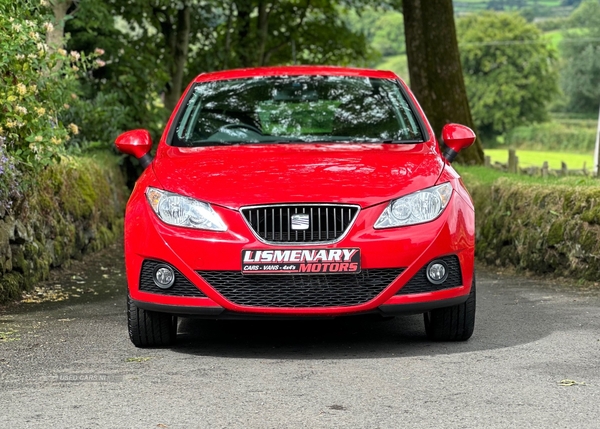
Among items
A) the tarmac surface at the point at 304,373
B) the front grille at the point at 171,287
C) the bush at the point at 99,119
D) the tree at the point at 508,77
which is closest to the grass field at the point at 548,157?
the tree at the point at 508,77

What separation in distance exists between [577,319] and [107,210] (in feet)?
25.6

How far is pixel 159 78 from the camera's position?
23.9m

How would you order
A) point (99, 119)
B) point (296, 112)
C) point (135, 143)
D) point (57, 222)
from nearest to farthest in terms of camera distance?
point (135, 143) < point (296, 112) < point (57, 222) < point (99, 119)

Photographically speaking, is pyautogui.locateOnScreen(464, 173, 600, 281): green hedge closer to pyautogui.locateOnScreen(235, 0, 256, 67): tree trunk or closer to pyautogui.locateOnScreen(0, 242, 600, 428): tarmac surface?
pyautogui.locateOnScreen(0, 242, 600, 428): tarmac surface

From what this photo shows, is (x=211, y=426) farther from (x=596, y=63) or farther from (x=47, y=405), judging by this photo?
(x=596, y=63)

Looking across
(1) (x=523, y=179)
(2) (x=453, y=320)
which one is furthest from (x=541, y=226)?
(2) (x=453, y=320)

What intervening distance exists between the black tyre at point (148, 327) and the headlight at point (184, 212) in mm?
589

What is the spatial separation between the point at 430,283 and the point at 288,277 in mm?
799

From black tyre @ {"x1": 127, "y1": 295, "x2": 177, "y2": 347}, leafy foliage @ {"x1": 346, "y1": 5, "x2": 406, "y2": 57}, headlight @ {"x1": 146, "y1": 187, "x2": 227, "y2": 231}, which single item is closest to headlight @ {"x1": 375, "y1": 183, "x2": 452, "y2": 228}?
headlight @ {"x1": 146, "y1": 187, "x2": 227, "y2": 231}

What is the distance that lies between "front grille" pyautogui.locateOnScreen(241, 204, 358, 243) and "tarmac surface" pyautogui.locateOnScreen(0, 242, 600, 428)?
0.67 metres

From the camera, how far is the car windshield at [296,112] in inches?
307

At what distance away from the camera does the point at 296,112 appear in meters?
8.23

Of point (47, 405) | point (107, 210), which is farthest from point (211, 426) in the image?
point (107, 210)

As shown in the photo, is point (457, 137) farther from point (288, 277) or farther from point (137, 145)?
point (137, 145)
